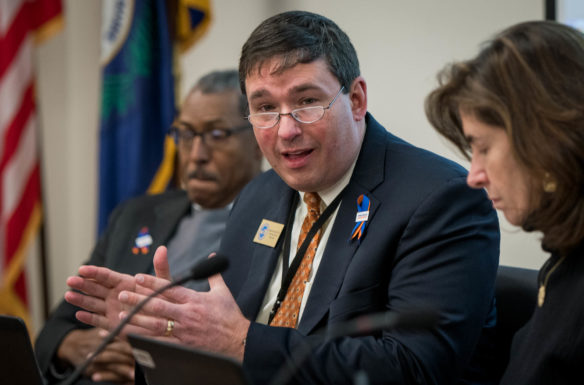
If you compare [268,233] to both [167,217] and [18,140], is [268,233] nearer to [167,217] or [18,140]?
[167,217]

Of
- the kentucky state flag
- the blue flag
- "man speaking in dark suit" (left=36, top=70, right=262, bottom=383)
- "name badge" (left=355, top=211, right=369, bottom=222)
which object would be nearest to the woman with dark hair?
"name badge" (left=355, top=211, right=369, bottom=222)

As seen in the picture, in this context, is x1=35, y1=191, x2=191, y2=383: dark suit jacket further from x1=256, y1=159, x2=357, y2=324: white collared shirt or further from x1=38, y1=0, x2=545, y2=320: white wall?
x1=38, y1=0, x2=545, y2=320: white wall

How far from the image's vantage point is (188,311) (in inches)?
66.2

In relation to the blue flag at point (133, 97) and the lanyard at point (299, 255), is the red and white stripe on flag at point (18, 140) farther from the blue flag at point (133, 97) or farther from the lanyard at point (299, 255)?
the lanyard at point (299, 255)

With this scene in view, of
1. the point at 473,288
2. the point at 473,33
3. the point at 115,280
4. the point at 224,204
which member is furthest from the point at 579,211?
the point at 224,204

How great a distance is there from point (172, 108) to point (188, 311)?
2.29m

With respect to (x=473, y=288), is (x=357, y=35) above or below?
above

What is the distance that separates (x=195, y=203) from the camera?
3021 mm

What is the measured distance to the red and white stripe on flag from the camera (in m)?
4.07

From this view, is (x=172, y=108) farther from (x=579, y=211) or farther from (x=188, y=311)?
(x=579, y=211)

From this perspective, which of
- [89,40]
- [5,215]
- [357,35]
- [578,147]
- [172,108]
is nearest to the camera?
[578,147]

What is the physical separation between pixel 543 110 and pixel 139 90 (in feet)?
9.29

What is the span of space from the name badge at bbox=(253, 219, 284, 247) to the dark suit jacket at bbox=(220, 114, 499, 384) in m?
0.05

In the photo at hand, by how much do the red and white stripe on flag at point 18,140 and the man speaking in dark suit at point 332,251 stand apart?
2360mm
